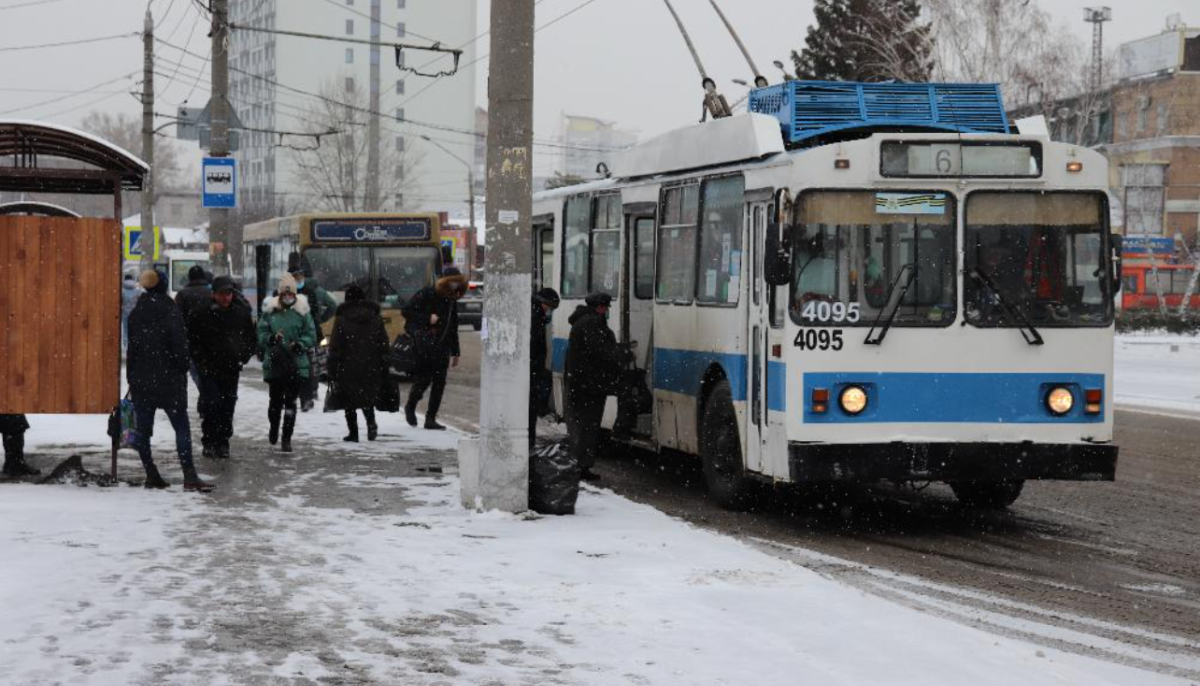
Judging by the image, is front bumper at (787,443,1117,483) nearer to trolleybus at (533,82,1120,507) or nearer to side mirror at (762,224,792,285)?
trolleybus at (533,82,1120,507)

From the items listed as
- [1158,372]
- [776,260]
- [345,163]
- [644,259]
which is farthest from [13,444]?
[345,163]

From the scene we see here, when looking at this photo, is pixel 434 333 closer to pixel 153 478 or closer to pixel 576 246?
pixel 576 246

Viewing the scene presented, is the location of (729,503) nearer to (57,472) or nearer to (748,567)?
(748,567)

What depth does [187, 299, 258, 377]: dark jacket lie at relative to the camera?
1598 centimetres

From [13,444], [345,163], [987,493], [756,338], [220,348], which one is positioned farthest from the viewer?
[345,163]

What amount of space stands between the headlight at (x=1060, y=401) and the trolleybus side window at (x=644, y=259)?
4324mm

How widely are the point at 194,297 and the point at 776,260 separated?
23.1ft

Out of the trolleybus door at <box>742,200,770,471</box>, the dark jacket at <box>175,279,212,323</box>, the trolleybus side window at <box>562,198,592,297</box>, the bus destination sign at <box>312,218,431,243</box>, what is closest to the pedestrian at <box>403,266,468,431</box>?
the trolleybus side window at <box>562,198,592,297</box>

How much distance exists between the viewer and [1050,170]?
12188 millimetres

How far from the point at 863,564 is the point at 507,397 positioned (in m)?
2.75

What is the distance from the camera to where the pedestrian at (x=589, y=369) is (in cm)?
1474

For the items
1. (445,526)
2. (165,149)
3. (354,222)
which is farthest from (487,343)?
(165,149)

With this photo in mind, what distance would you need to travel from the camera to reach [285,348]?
16797 mm

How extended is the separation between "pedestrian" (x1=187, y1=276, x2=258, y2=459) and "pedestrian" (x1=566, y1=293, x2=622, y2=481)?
Answer: 125 inches
